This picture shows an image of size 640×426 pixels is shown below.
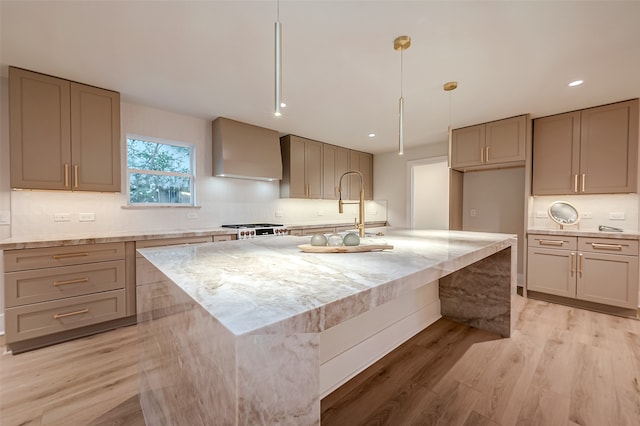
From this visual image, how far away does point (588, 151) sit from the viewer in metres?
3.20

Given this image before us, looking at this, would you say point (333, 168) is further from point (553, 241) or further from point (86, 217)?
point (86, 217)

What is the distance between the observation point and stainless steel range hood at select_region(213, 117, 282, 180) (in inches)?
137

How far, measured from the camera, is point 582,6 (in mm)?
1613

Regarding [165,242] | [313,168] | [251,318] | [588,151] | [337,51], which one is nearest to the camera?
[251,318]

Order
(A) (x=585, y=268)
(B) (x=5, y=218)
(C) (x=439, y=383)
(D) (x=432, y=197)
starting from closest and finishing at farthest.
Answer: (C) (x=439, y=383)
(B) (x=5, y=218)
(A) (x=585, y=268)
(D) (x=432, y=197)

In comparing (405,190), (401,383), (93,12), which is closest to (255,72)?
(93,12)

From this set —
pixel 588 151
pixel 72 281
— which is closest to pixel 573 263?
pixel 588 151

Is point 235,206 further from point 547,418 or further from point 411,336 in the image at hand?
point 547,418

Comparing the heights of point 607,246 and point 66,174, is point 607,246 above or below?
below

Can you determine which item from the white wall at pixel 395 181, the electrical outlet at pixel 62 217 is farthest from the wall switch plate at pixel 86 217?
the white wall at pixel 395 181

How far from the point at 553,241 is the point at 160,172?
474 cm

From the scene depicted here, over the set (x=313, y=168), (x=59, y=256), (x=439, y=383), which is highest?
(x=313, y=168)

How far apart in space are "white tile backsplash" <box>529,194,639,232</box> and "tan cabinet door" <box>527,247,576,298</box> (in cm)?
49

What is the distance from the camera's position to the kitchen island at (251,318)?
534 millimetres
